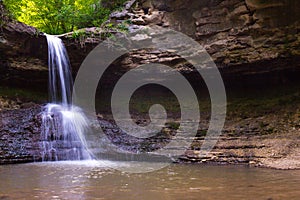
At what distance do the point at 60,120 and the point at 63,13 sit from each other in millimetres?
5055

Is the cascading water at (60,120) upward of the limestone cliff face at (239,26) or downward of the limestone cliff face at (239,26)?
downward

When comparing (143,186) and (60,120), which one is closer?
(143,186)

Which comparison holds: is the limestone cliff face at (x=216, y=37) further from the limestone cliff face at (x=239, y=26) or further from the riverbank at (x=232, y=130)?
the riverbank at (x=232, y=130)

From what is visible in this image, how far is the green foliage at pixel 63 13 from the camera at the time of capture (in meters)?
11.0

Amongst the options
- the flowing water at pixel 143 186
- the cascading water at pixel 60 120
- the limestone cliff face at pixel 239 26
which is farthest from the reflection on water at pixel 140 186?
the limestone cliff face at pixel 239 26

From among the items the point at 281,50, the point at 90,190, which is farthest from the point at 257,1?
the point at 90,190

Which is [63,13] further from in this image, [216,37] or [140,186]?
[140,186]

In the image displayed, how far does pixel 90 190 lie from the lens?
10.2 feet

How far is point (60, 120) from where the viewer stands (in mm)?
7500

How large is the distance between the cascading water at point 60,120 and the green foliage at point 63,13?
2.34 meters

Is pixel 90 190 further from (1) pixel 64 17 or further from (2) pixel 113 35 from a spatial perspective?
(1) pixel 64 17

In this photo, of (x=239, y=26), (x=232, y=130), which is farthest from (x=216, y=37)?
(x=232, y=130)

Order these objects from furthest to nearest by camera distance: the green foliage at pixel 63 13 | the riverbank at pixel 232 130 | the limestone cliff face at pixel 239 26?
the green foliage at pixel 63 13
the limestone cliff face at pixel 239 26
the riverbank at pixel 232 130

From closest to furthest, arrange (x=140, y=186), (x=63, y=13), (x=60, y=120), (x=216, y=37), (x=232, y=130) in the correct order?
(x=140, y=186) → (x=60, y=120) → (x=232, y=130) → (x=216, y=37) → (x=63, y=13)
